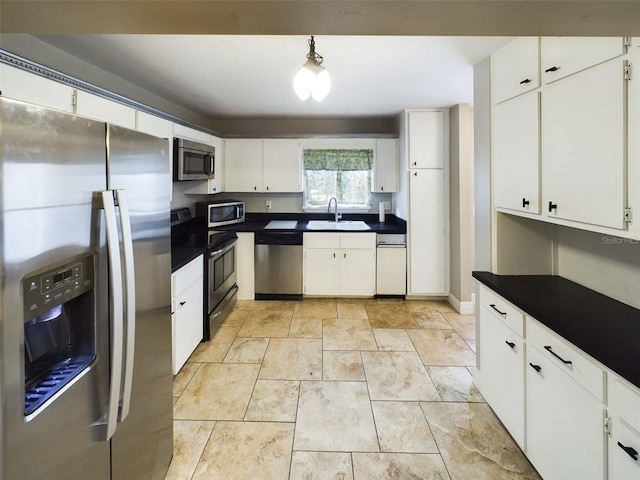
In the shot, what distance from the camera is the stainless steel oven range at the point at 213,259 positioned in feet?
10.4

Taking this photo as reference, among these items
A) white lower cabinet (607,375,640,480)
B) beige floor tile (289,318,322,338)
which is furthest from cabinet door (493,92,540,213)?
beige floor tile (289,318,322,338)

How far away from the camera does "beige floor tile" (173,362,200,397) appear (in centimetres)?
244

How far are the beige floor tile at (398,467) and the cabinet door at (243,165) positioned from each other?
3616mm

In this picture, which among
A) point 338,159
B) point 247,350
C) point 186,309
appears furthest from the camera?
point 338,159

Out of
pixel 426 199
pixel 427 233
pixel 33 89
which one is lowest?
pixel 427 233

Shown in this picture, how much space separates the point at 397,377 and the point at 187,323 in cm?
172

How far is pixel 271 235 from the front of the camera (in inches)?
169

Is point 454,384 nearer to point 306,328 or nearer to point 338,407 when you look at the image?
point 338,407

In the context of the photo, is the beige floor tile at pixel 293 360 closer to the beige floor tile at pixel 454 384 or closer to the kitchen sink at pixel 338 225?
the beige floor tile at pixel 454 384

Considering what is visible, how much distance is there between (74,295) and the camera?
97 cm

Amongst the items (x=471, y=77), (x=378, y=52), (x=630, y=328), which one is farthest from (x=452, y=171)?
(x=630, y=328)

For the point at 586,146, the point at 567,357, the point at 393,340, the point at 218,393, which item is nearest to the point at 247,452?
the point at 218,393

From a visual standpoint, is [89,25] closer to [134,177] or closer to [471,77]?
[134,177]

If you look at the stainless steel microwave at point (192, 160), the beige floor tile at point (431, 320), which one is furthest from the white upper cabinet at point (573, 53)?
the stainless steel microwave at point (192, 160)
